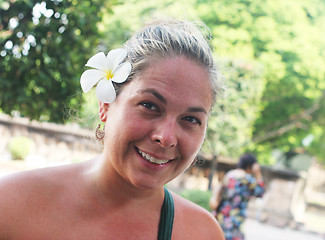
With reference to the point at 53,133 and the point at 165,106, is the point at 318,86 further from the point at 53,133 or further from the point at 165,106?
the point at 165,106

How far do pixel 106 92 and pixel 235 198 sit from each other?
3.76m

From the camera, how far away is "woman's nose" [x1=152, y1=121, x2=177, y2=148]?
1.26 metres

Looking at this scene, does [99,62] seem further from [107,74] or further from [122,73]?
[122,73]

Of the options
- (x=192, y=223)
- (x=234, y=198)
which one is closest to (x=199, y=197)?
(x=234, y=198)

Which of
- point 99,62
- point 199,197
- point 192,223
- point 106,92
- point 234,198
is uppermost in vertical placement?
point 99,62

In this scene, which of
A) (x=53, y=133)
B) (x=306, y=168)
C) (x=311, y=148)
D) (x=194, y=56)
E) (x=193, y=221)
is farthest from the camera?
(x=306, y=168)

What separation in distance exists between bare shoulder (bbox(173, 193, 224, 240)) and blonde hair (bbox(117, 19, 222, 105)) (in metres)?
0.57

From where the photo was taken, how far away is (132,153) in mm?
1304

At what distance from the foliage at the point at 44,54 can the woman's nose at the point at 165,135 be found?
3.73ft

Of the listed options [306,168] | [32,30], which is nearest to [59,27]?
[32,30]

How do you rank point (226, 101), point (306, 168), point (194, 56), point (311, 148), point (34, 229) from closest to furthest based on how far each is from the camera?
point (34, 229) < point (194, 56) < point (226, 101) < point (311, 148) < point (306, 168)

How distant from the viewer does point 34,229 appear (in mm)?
1261

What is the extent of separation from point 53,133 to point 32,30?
8498 millimetres

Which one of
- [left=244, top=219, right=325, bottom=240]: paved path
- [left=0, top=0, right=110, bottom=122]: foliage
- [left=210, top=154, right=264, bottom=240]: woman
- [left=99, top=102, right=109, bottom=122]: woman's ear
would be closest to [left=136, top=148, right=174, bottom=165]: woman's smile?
[left=99, top=102, right=109, bottom=122]: woman's ear
